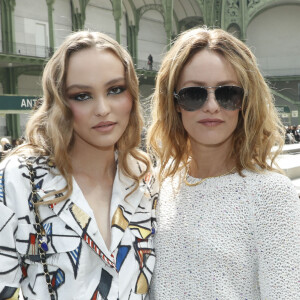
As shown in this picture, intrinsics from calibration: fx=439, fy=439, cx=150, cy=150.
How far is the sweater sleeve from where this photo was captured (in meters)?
1.51

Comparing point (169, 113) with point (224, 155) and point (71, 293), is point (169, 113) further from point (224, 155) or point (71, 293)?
point (71, 293)

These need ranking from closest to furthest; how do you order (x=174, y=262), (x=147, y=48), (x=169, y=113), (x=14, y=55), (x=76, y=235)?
1. (x=76, y=235)
2. (x=174, y=262)
3. (x=169, y=113)
4. (x=14, y=55)
5. (x=147, y=48)

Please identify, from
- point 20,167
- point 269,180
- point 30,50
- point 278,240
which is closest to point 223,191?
point 269,180

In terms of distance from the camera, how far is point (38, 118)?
1.90 m

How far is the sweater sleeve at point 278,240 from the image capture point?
151 cm

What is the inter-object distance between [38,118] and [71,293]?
751 millimetres

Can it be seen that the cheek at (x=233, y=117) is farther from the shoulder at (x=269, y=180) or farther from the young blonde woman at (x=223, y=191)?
the shoulder at (x=269, y=180)

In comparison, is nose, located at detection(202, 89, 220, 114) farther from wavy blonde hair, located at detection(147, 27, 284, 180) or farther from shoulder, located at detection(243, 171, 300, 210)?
shoulder, located at detection(243, 171, 300, 210)

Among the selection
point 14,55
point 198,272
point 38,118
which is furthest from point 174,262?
point 14,55

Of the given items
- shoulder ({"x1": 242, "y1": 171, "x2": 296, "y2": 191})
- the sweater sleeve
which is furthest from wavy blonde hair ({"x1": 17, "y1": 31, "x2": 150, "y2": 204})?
the sweater sleeve

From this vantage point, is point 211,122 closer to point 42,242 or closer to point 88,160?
point 88,160

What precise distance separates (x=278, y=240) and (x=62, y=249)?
0.78 metres

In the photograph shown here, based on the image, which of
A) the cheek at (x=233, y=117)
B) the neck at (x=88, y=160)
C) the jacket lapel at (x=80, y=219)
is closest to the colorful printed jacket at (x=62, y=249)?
the jacket lapel at (x=80, y=219)

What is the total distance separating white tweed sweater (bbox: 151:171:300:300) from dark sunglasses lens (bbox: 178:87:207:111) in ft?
1.04
